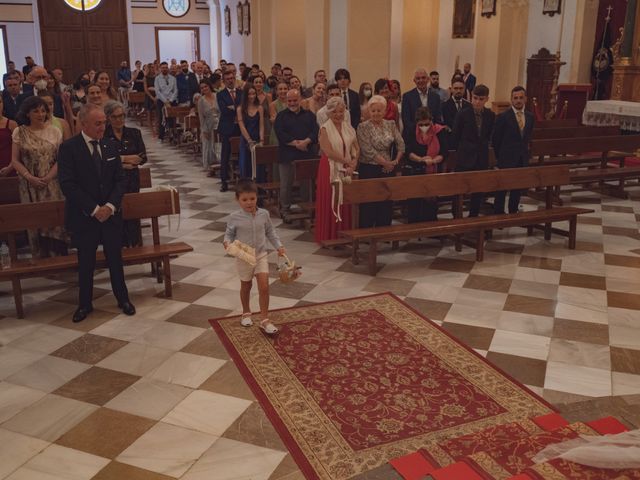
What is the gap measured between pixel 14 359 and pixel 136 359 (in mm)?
841

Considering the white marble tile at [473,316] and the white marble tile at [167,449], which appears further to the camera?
the white marble tile at [473,316]

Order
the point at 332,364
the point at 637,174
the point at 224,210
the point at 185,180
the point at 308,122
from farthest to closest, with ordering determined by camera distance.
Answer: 1. the point at 185,180
2. the point at 637,174
3. the point at 224,210
4. the point at 308,122
5. the point at 332,364

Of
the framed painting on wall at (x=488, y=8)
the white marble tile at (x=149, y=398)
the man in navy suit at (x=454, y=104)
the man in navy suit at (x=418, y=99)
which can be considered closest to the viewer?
the white marble tile at (x=149, y=398)

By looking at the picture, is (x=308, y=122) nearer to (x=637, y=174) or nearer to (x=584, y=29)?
(x=637, y=174)

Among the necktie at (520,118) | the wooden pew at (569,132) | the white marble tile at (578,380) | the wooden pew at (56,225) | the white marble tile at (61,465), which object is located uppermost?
the necktie at (520,118)

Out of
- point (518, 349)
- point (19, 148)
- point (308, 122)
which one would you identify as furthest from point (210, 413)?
point (308, 122)

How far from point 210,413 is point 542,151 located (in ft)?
23.4

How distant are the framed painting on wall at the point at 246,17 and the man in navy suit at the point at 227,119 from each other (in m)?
11.5

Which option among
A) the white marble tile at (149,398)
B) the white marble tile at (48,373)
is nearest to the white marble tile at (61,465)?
the white marble tile at (149,398)

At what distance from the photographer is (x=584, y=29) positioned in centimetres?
1473

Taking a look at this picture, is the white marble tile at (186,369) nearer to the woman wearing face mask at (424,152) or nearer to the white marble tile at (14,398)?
the white marble tile at (14,398)

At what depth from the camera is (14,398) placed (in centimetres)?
399

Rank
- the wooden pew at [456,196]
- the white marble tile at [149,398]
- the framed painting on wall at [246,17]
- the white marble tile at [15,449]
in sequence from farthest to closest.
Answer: the framed painting on wall at [246,17] → the wooden pew at [456,196] → the white marble tile at [149,398] → the white marble tile at [15,449]

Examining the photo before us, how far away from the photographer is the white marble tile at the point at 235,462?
3225 millimetres
